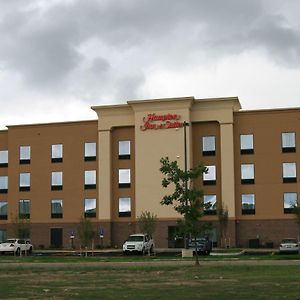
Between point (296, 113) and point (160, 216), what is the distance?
17.2 metres

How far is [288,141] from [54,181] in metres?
25.5

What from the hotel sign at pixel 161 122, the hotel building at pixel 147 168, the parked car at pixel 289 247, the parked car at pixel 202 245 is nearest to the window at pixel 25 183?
the hotel building at pixel 147 168

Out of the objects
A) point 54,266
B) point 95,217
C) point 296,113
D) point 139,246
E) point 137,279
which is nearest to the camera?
point 137,279

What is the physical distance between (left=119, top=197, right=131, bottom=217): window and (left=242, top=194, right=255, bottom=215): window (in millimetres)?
12136

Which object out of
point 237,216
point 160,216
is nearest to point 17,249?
point 160,216

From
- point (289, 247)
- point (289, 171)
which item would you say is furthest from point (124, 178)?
point (289, 247)

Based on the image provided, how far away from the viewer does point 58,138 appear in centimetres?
7312

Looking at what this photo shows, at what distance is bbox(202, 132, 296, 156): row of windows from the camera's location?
6638 cm

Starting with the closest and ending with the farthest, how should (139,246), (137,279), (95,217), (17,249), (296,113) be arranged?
(137,279)
(139,246)
(17,249)
(296,113)
(95,217)

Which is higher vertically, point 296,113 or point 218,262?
point 296,113

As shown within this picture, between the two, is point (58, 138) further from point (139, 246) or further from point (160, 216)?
point (139, 246)

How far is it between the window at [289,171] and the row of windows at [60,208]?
16455mm

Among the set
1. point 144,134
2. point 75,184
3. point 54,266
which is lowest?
point 54,266

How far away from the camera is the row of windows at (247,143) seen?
66.4 metres
